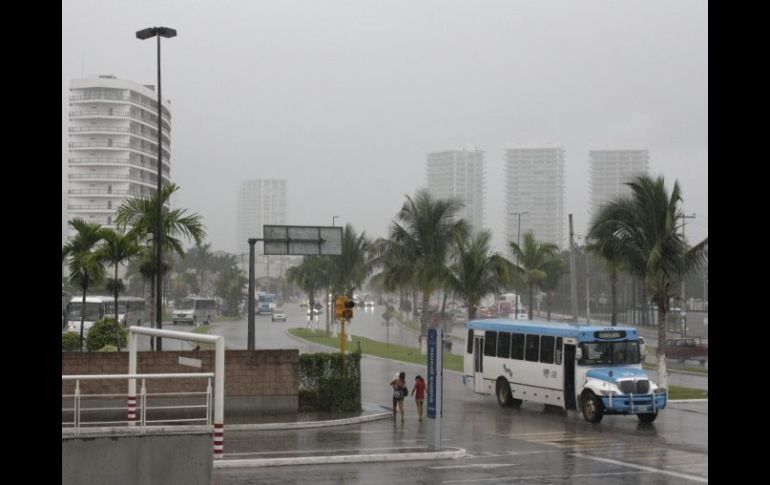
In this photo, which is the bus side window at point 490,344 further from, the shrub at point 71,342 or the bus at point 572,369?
the shrub at point 71,342

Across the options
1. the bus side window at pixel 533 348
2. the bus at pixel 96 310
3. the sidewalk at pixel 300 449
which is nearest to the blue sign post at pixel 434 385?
the sidewalk at pixel 300 449

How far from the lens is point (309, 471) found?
19.8 metres

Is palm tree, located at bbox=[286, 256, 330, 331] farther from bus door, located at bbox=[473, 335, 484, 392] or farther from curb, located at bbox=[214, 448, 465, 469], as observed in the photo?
curb, located at bbox=[214, 448, 465, 469]

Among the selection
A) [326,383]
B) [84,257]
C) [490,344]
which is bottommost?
[326,383]

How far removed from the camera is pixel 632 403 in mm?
28750

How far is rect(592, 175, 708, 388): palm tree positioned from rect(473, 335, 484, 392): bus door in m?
6.78

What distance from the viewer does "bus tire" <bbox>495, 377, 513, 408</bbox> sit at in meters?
33.0

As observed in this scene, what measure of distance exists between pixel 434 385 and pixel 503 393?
394 inches

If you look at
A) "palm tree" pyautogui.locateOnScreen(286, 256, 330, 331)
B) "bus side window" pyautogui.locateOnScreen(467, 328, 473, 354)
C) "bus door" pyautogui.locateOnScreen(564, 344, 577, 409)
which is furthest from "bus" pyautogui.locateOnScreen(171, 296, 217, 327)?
"bus door" pyautogui.locateOnScreen(564, 344, 577, 409)

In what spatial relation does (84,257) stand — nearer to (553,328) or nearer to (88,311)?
(553,328)

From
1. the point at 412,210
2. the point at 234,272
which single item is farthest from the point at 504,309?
the point at 412,210

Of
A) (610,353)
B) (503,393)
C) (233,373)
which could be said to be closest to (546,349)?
(610,353)
